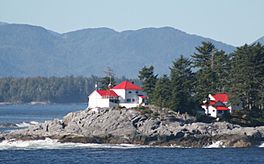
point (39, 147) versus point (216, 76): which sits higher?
point (216, 76)

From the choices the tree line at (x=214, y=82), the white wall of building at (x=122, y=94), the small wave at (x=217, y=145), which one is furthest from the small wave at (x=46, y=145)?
the white wall of building at (x=122, y=94)

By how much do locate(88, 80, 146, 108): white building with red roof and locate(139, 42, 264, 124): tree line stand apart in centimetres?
145

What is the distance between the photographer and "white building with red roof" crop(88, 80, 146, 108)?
9125 centimetres

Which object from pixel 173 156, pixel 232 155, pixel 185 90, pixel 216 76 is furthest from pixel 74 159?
pixel 216 76

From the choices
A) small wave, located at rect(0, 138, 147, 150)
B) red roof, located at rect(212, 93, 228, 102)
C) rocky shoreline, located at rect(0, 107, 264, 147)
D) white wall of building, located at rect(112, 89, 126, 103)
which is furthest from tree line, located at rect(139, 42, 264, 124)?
small wave, located at rect(0, 138, 147, 150)

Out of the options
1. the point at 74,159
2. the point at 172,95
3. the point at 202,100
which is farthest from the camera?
the point at 202,100

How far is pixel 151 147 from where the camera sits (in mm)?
78062

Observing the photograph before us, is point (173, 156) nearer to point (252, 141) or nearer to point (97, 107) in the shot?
point (252, 141)

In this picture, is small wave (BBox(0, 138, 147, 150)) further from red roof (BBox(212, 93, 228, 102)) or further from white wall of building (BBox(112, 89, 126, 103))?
red roof (BBox(212, 93, 228, 102))

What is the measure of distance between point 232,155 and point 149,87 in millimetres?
25070

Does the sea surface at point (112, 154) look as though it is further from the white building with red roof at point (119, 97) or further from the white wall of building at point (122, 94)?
the white wall of building at point (122, 94)

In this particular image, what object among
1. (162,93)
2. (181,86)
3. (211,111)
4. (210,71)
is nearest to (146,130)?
(162,93)

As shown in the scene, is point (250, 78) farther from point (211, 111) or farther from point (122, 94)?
point (122, 94)

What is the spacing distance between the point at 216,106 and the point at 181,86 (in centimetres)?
463
